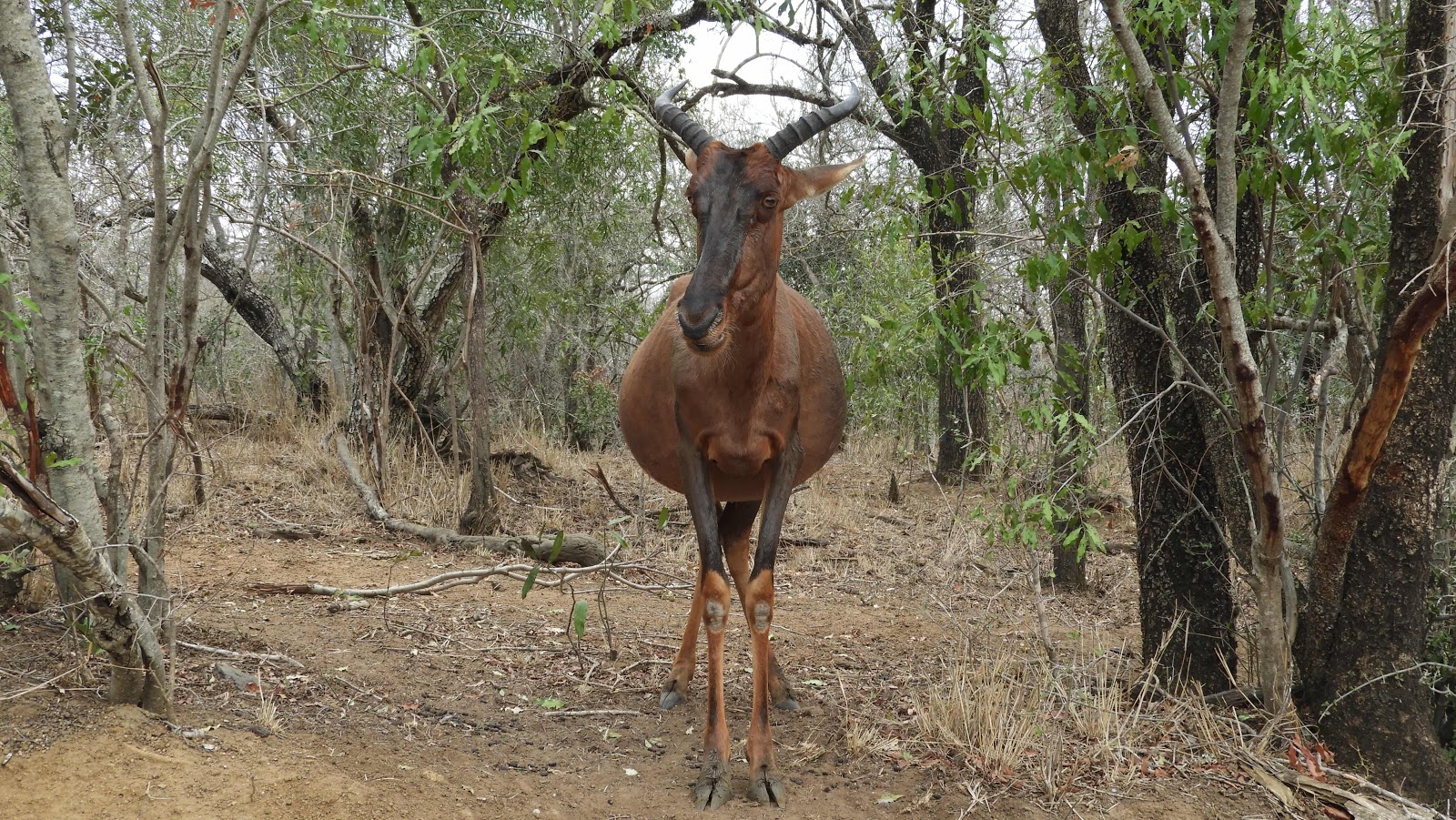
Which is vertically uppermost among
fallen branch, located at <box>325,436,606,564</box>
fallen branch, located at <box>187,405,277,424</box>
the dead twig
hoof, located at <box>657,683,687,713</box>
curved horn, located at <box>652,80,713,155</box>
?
curved horn, located at <box>652,80,713,155</box>

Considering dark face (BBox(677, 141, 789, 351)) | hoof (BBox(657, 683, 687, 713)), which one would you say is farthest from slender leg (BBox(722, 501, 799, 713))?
dark face (BBox(677, 141, 789, 351))

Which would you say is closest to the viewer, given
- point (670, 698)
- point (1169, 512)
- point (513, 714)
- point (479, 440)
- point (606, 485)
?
point (513, 714)

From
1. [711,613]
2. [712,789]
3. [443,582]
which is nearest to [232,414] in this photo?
[443,582]

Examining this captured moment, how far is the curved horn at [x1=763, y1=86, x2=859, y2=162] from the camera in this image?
4.00 m

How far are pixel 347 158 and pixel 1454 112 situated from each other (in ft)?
26.2

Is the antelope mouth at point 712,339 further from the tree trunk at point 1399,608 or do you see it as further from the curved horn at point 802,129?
the tree trunk at point 1399,608

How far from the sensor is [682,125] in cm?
425

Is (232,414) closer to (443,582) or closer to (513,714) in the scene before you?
(443,582)

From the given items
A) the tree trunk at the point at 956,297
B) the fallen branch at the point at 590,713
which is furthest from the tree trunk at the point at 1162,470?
the fallen branch at the point at 590,713

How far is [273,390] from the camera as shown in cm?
1172

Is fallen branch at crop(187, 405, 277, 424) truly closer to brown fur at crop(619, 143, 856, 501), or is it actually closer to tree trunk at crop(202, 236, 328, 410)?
tree trunk at crop(202, 236, 328, 410)

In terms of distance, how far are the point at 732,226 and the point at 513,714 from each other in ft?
7.97

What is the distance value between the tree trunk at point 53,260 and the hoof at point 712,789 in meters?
2.27

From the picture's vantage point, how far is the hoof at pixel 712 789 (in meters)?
3.81
